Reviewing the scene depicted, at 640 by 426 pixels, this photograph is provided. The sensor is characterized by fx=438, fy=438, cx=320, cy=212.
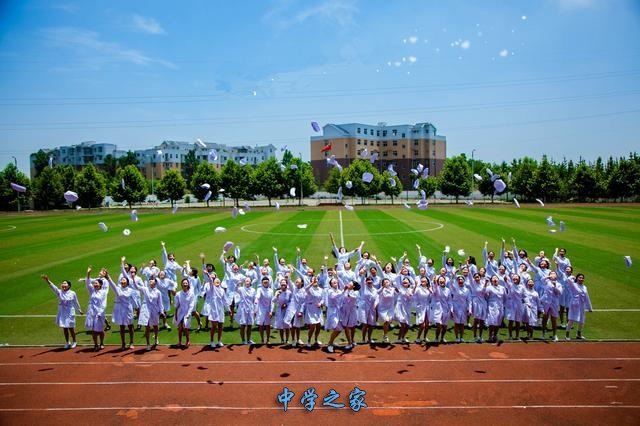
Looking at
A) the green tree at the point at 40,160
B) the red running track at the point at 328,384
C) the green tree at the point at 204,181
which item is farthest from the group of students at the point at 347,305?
the green tree at the point at 40,160

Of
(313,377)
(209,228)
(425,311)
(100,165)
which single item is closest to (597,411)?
(425,311)

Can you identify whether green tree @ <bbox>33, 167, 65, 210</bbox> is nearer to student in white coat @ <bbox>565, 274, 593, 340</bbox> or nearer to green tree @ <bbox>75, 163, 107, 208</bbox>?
green tree @ <bbox>75, 163, 107, 208</bbox>

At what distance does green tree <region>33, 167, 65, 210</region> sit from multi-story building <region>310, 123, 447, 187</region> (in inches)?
2437

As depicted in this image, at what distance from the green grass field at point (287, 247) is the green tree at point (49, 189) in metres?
34.5

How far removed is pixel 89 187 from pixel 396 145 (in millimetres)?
76528

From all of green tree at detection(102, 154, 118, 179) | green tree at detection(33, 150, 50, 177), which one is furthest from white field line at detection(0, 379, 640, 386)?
green tree at detection(102, 154, 118, 179)

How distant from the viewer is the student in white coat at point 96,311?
11.0 metres

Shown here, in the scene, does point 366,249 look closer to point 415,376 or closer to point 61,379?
point 415,376

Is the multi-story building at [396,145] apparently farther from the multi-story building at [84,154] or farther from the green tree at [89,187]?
the multi-story building at [84,154]

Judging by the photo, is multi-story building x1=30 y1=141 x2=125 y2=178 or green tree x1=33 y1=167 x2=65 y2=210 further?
multi-story building x1=30 y1=141 x2=125 y2=178

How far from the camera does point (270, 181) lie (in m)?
73.4

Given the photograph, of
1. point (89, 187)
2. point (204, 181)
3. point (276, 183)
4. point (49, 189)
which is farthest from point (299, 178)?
point (49, 189)

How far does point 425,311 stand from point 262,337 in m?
4.38

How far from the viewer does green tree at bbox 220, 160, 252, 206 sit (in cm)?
7325
